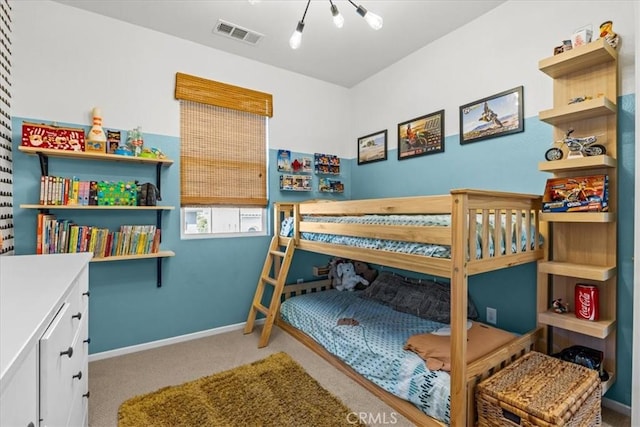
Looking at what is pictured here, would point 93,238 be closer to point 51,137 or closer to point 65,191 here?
point 65,191

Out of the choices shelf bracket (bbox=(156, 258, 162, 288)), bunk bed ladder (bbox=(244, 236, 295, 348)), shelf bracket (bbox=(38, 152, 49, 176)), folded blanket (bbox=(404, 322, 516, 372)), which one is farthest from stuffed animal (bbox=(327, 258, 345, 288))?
shelf bracket (bbox=(38, 152, 49, 176))

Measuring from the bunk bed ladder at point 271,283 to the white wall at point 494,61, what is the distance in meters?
1.73

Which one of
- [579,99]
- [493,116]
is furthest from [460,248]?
[493,116]

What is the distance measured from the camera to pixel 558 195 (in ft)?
6.34

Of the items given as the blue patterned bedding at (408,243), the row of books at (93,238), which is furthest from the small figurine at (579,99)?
the row of books at (93,238)

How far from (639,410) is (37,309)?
2.63 meters

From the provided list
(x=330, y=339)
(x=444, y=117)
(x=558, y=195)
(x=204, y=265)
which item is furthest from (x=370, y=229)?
(x=204, y=265)

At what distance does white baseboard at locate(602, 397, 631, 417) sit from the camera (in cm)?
185

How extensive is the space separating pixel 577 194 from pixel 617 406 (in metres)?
1.33

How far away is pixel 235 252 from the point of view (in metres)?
3.21

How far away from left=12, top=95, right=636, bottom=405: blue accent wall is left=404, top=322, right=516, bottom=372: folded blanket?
1.42 feet

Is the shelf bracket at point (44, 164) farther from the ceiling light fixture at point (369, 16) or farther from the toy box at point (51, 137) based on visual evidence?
the ceiling light fixture at point (369, 16)

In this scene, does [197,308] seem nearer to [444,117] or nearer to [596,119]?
[444,117]

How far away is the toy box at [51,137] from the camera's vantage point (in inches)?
87.4
